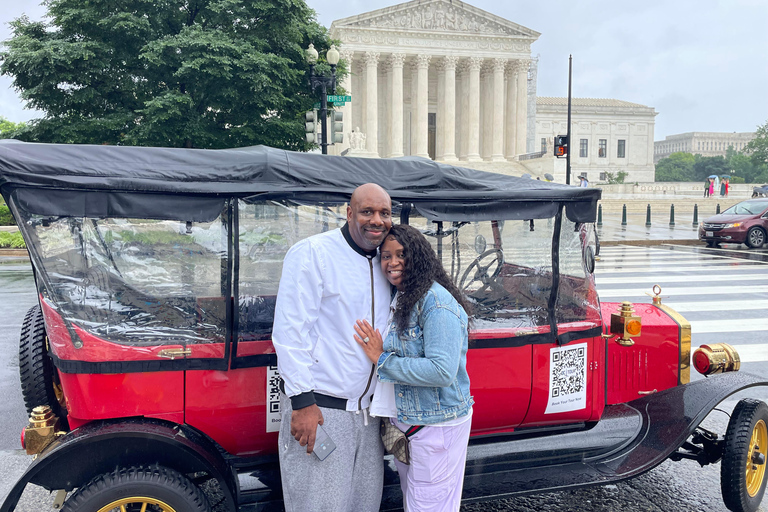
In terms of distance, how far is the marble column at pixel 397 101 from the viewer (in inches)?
2359

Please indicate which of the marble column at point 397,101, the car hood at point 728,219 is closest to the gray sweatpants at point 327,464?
the car hood at point 728,219

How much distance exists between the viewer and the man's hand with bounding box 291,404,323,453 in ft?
7.72

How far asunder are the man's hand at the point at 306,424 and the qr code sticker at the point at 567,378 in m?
1.62

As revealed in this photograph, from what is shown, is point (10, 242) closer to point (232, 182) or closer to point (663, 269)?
point (663, 269)

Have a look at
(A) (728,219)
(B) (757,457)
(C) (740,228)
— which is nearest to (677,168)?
(A) (728,219)

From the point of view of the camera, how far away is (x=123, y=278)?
2850 millimetres

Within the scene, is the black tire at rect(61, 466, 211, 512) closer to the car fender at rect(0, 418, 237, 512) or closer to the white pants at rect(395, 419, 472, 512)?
the car fender at rect(0, 418, 237, 512)

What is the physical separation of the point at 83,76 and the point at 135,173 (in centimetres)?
2070

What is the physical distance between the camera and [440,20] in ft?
200

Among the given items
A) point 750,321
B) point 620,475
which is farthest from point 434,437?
point 750,321

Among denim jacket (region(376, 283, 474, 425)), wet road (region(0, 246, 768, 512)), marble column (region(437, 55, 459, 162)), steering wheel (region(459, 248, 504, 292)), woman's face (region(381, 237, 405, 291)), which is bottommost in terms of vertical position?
wet road (region(0, 246, 768, 512))

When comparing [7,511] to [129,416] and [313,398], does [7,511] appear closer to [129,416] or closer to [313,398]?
[129,416]

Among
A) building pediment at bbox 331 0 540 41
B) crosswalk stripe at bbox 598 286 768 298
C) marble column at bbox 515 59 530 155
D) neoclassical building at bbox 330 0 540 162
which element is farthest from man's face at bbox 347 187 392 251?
marble column at bbox 515 59 530 155

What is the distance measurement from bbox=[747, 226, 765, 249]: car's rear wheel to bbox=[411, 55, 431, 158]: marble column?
43.5m
